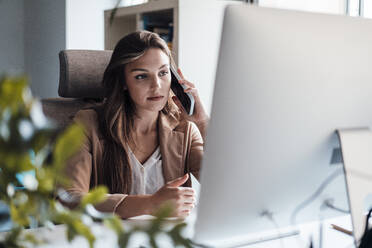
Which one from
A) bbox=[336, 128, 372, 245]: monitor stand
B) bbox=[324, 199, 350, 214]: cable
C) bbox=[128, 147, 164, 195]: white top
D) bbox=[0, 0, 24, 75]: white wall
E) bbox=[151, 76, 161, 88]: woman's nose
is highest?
bbox=[0, 0, 24, 75]: white wall

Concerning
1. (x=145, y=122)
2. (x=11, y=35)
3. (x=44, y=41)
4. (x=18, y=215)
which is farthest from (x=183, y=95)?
(x=11, y=35)

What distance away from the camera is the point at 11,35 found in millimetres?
3990

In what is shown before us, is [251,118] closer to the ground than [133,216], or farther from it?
farther from it

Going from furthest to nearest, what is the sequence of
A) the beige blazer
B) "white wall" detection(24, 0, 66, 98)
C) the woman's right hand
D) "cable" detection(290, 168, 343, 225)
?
"white wall" detection(24, 0, 66, 98)
the beige blazer
the woman's right hand
"cable" detection(290, 168, 343, 225)

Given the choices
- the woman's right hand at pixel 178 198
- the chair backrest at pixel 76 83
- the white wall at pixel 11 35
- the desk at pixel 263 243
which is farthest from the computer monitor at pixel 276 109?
the white wall at pixel 11 35

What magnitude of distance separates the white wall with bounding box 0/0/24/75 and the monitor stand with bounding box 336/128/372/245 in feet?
12.1

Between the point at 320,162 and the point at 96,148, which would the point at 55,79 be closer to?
the point at 96,148

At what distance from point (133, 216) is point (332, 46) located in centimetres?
66

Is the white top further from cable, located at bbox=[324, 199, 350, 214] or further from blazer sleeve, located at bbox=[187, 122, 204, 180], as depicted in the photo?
cable, located at bbox=[324, 199, 350, 214]

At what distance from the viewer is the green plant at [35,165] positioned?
0.32 meters

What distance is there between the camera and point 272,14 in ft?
2.05

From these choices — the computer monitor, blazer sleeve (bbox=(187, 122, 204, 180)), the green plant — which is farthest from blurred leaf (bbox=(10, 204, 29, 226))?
blazer sleeve (bbox=(187, 122, 204, 180))

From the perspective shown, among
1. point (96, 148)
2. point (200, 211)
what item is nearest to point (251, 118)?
point (200, 211)

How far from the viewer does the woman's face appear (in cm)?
143
